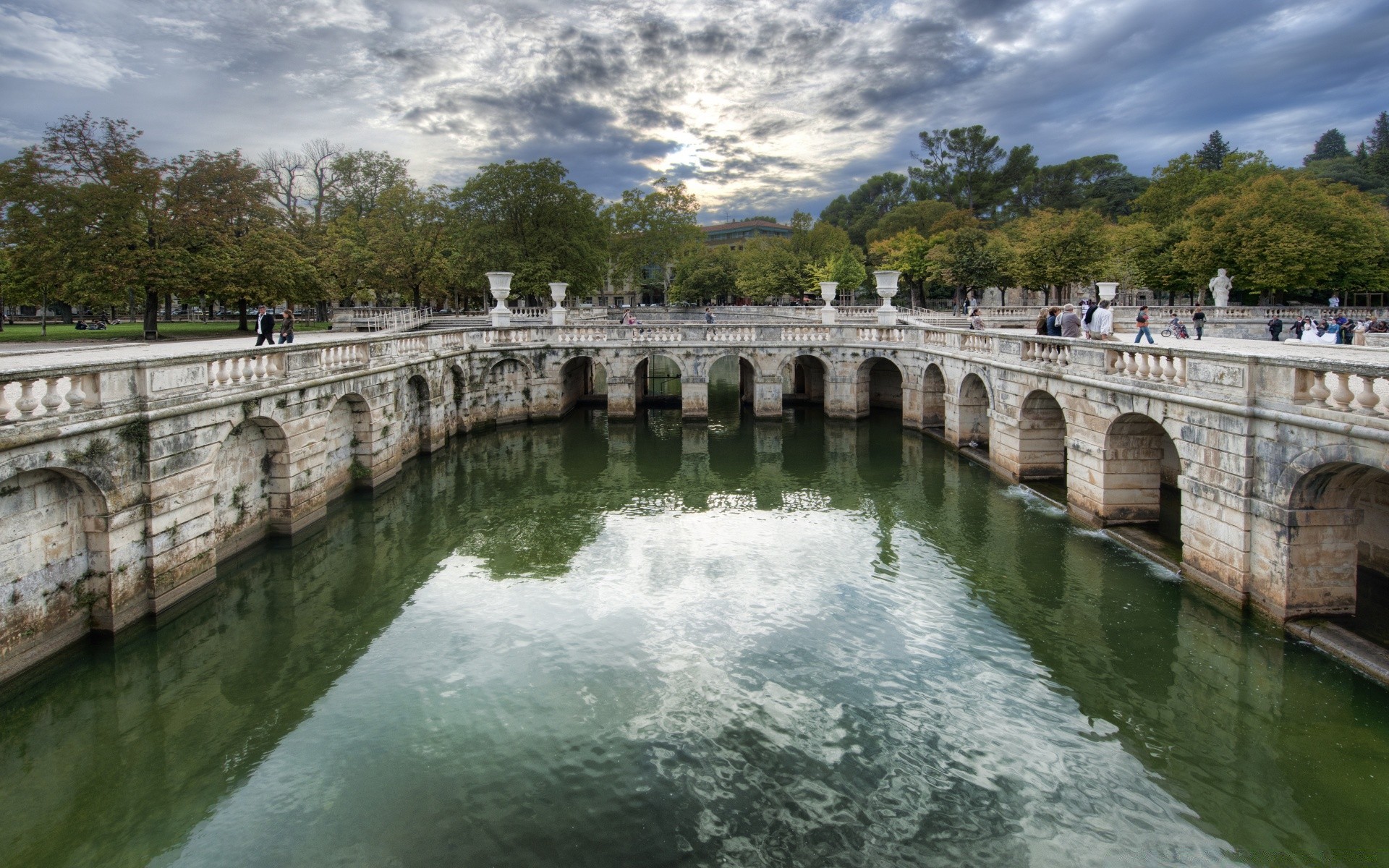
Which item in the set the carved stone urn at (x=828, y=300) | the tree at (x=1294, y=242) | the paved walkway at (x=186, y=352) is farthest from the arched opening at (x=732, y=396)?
the tree at (x=1294, y=242)

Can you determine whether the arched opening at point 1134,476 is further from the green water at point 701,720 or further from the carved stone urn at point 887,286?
the carved stone urn at point 887,286

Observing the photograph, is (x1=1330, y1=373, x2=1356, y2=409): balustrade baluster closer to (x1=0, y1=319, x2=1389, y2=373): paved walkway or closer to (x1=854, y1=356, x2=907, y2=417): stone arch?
(x1=0, y1=319, x2=1389, y2=373): paved walkway

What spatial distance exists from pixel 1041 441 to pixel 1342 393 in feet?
40.7

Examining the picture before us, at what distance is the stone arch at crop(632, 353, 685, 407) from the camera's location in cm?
4078

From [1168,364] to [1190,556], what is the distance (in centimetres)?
390

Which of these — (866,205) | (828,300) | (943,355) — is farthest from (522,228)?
(866,205)

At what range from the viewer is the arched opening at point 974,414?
94.8 ft

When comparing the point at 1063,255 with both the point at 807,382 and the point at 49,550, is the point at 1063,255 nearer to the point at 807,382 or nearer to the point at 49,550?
the point at 807,382

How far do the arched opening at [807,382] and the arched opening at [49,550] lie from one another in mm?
32864

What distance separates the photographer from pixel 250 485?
18.2 m

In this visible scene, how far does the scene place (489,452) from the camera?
102 feet

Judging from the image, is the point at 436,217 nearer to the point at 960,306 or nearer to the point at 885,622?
the point at 960,306

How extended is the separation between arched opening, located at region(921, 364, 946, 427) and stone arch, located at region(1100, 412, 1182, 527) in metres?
15.2

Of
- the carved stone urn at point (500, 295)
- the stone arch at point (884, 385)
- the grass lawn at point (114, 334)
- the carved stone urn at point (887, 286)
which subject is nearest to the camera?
the grass lawn at point (114, 334)
